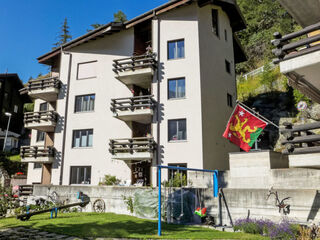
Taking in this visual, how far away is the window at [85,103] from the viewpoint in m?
27.4

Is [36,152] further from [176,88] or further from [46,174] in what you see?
[176,88]

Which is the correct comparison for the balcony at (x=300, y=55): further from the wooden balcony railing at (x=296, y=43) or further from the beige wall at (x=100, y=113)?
the beige wall at (x=100, y=113)

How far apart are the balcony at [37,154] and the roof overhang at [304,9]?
23434 millimetres

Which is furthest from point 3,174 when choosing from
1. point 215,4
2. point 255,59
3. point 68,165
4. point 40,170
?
point 255,59

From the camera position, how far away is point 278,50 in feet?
29.3

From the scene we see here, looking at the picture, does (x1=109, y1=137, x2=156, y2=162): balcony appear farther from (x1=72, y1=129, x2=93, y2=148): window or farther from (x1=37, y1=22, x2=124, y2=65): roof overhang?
(x1=37, y1=22, x2=124, y2=65): roof overhang

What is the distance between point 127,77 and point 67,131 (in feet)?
27.6

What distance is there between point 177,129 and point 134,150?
3967 millimetres

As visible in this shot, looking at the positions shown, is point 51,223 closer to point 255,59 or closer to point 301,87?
point 301,87

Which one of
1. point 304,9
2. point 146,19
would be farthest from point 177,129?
point 304,9

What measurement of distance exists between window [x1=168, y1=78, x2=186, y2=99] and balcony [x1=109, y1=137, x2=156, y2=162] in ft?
14.2

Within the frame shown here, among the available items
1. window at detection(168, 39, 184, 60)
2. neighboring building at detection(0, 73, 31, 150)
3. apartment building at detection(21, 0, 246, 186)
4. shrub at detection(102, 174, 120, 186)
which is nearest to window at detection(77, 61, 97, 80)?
apartment building at detection(21, 0, 246, 186)

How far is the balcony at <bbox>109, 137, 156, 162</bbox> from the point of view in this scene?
73.4ft

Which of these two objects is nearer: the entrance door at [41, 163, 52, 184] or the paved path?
the paved path
